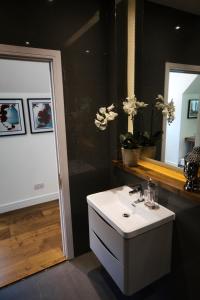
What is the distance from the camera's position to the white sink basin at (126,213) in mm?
1301

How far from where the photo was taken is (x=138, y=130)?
193 cm

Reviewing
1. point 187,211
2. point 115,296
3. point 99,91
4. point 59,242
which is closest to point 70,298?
point 115,296

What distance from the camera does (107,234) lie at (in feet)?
4.75

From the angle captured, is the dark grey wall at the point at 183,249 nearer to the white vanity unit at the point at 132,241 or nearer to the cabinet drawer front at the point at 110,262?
the white vanity unit at the point at 132,241

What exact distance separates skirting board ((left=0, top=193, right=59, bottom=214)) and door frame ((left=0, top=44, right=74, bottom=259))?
4.30 ft

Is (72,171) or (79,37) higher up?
(79,37)

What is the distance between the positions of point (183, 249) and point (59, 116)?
1.45 m

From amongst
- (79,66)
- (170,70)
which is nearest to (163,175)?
(170,70)

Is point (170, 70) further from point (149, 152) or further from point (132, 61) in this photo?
point (149, 152)

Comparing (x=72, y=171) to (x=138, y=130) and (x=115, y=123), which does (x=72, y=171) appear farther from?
(x=138, y=130)

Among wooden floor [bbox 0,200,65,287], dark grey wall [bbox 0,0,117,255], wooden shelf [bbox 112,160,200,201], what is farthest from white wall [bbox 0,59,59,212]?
wooden shelf [bbox 112,160,200,201]

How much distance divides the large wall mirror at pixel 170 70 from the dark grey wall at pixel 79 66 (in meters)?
0.30

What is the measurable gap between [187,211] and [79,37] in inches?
65.5

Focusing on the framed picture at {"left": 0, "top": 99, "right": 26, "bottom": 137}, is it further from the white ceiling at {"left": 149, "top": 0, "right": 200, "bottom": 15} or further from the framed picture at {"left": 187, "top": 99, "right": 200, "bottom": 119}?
the framed picture at {"left": 187, "top": 99, "right": 200, "bottom": 119}
